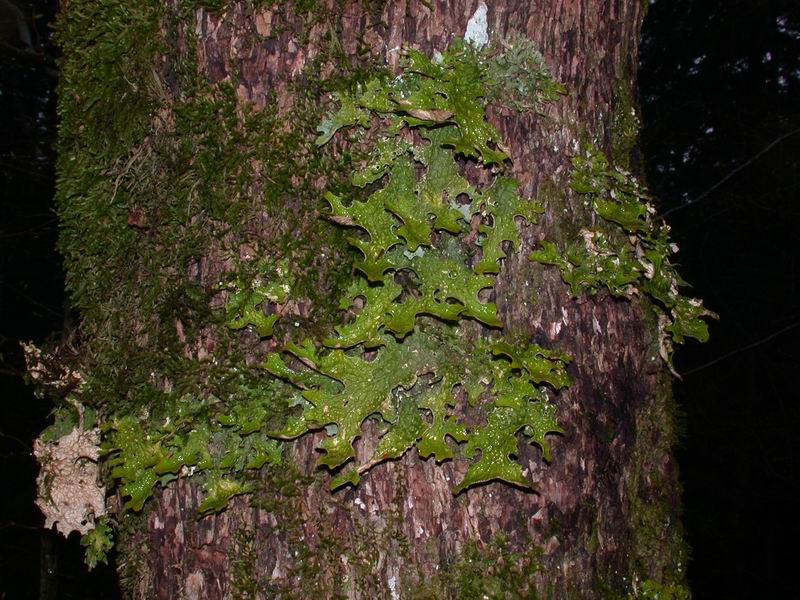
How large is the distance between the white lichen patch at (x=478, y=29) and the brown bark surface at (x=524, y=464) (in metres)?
0.02

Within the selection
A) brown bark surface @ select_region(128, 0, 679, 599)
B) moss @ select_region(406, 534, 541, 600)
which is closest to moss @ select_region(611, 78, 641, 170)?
brown bark surface @ select_region(128, 0, 679, 599)

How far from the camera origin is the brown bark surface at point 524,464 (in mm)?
1043

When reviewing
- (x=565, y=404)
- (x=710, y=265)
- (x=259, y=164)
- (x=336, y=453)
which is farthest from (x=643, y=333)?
(x=710, y=265)

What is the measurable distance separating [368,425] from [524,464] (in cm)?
29

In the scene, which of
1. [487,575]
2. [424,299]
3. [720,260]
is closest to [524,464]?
[487,575]

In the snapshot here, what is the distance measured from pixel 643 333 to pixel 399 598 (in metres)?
0.72

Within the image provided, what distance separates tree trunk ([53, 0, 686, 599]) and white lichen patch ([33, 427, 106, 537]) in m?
0.13

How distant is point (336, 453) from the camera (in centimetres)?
100

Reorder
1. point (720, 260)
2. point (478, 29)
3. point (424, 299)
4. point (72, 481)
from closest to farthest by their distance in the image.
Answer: point (424, 299)
point (478, 29)
point (72, 481)
point (720, 260)

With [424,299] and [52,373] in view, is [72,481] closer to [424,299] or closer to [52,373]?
[52,373]

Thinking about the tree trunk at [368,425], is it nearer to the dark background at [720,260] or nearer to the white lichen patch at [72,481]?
the white lichen patch at [72,481]

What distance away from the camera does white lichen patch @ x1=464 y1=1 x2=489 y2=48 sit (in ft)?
3.75

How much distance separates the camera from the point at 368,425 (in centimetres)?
105

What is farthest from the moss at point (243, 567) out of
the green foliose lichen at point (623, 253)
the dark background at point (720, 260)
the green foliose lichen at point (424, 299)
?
the dark background at point (720, 260)
